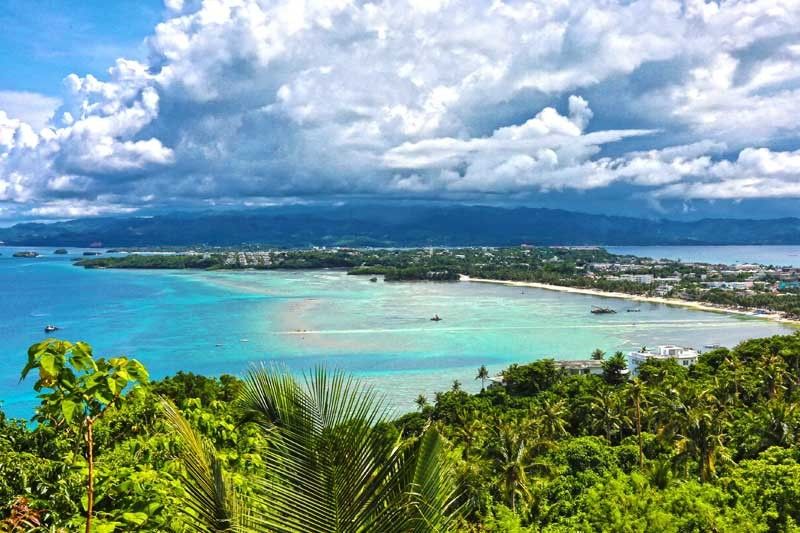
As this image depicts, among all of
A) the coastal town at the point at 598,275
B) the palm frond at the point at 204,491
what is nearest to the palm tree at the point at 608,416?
the palm frond at the point at 204,491

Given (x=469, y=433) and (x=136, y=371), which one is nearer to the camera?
(x=136, y=371)

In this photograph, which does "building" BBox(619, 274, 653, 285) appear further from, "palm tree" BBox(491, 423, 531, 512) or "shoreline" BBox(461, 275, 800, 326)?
"palm tree" BBox(491, 423, 531, 512)

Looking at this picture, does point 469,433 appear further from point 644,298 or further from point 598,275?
point 598,275

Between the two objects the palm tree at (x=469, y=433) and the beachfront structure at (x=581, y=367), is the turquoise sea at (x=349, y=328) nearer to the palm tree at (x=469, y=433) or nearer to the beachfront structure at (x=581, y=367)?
the beachfront structure at (x=581, y=367)

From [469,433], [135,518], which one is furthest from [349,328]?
[135,518]

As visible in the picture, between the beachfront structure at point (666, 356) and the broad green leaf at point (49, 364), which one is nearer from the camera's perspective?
the broad green leaf at point (49, 364)

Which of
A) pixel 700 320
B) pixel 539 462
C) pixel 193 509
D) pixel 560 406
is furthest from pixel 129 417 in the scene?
pixel 700 320

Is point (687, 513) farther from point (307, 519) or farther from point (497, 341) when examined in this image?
point (497, 341)

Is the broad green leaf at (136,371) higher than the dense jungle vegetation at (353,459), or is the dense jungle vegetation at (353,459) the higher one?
the broad green leaf at (136,371)

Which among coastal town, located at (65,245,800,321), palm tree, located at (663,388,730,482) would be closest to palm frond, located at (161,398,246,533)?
palm tree, located at (663,388,730,482)
